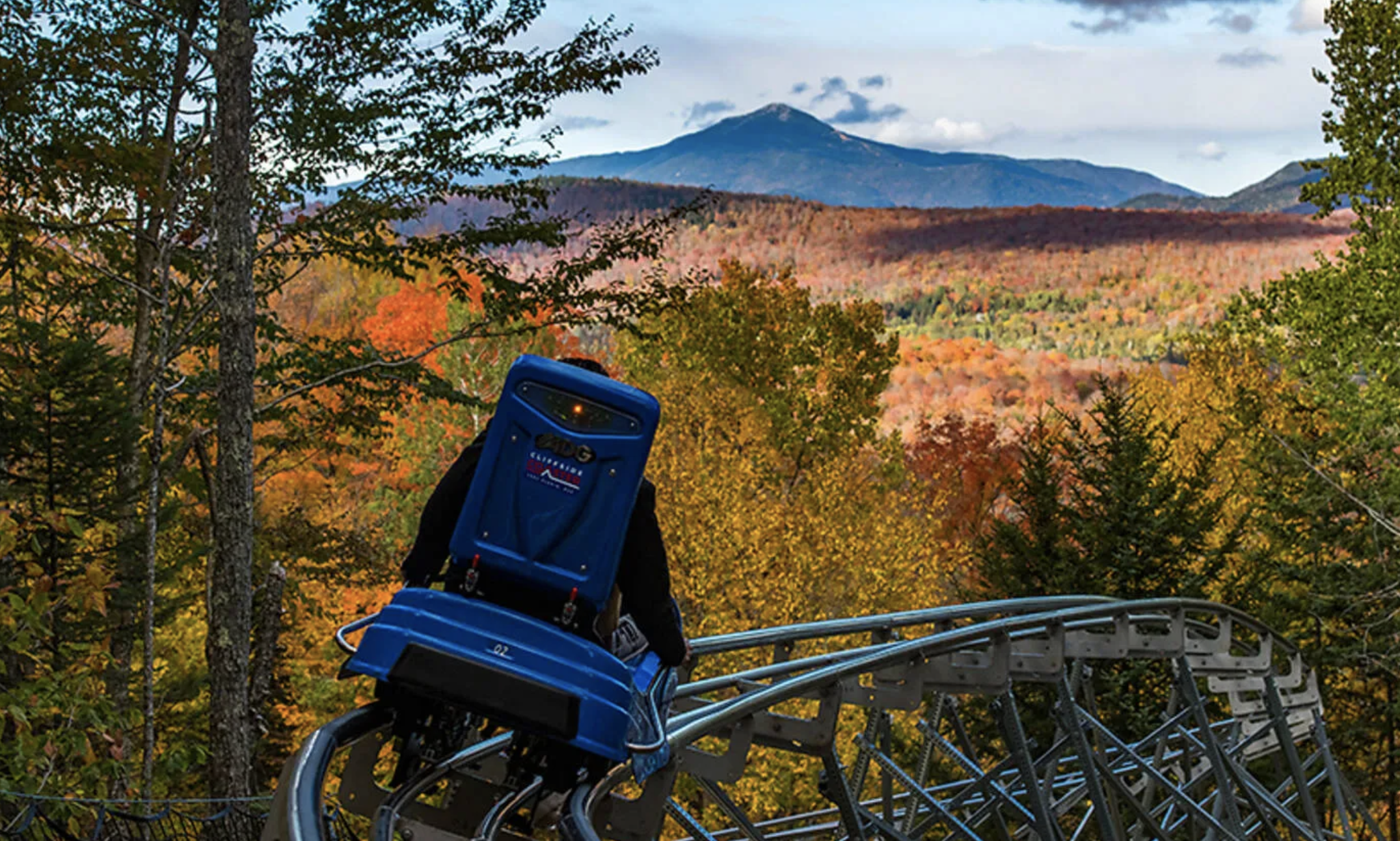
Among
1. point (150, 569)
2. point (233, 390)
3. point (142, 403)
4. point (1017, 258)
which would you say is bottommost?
point (150, 569)

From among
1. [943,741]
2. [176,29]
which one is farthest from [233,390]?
[943,741]

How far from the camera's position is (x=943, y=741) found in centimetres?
1009

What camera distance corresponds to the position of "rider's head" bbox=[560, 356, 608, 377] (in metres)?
5.21

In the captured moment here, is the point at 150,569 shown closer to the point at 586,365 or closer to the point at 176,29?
the point at 176,29

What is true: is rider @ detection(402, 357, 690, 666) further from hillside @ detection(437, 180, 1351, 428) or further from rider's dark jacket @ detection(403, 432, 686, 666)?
hillside @ detection(437, 180, 1351, 428)

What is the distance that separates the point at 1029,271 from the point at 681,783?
338 ft

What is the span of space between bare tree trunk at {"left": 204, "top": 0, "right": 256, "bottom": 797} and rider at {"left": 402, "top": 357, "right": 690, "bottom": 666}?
6550mm

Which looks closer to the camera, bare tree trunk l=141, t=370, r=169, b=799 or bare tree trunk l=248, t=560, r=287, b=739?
bare tree trunk l=141, t=370, r=169, b=799

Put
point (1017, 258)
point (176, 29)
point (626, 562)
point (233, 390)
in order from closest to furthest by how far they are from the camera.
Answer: point (626, 562) → point (176, 29) → point (233, 390) → point (1017, 258)

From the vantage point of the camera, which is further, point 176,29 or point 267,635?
point 267,635

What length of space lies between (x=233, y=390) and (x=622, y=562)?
7.22 metres

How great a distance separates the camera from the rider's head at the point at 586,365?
5215 millimetres

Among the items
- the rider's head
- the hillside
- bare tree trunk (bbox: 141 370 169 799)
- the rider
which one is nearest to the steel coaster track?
the rider

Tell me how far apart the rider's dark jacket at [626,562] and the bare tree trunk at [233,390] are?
258 inches
